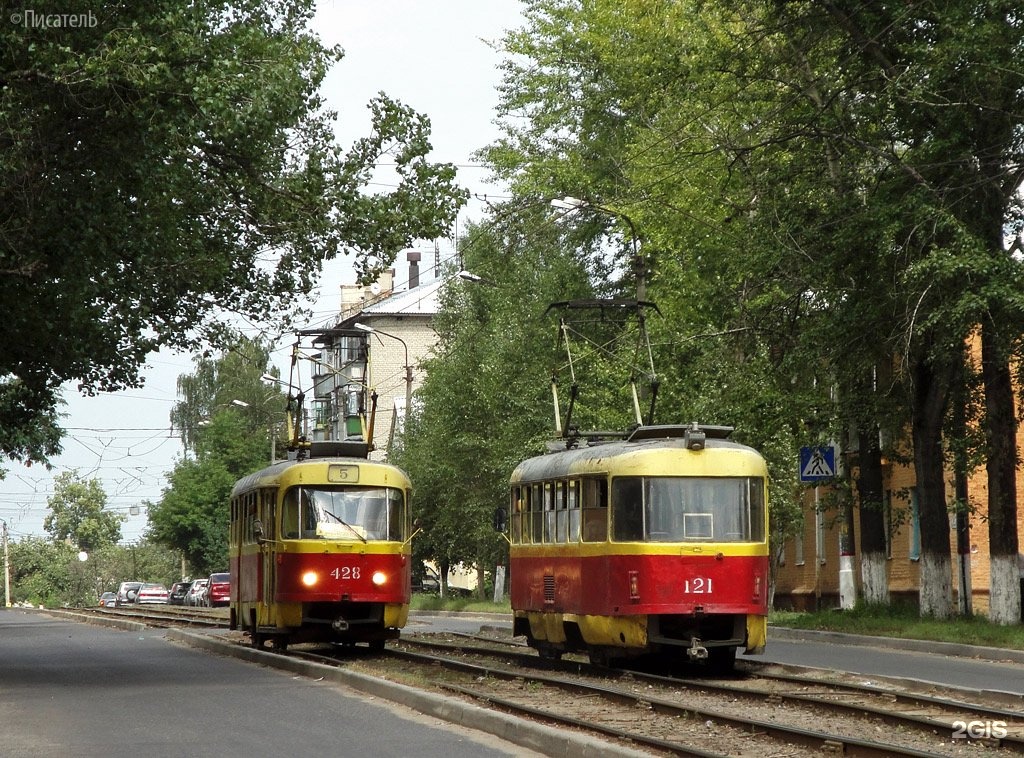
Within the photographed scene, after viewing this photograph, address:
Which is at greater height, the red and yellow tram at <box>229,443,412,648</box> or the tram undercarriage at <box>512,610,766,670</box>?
the red and yellow tram at <box>229,443,412,648</box>

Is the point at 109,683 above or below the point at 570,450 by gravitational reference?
below

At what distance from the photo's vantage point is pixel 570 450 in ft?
72.9

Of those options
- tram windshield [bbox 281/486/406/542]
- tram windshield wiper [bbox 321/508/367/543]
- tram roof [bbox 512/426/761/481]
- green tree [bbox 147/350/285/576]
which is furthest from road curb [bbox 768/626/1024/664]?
green tree [bbox 147/350/285/576]

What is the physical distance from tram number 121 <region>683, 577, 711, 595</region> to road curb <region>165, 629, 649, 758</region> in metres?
3.90

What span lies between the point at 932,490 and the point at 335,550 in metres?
10.7

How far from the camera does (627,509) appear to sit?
1958cm

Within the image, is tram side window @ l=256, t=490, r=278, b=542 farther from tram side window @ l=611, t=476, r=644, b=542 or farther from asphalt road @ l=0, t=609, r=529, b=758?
tram side window @ l=611, t=476, r=644, b=542

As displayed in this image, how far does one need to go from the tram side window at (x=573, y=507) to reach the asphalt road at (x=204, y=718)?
382cm

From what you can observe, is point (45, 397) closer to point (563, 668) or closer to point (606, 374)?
point (563, 668)

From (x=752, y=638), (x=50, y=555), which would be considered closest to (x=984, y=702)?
(x=752, y=638)

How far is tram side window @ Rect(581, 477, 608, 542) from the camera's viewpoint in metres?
19.9

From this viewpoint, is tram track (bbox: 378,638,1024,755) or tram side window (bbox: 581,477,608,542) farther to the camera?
tram side window (bbox: 581,477,608,542)

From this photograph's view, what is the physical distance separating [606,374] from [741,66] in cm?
962

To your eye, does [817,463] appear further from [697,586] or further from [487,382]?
[487,382]
